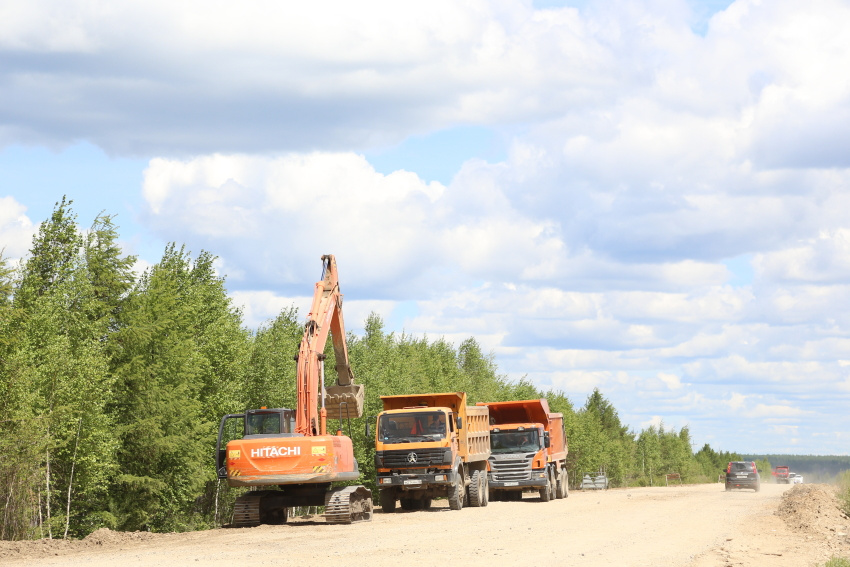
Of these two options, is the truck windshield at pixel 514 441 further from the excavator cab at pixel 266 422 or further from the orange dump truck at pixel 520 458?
the excavator cab at pixel 266 422

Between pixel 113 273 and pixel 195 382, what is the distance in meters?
6.30

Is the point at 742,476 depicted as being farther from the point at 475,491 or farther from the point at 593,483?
the point at 593,483

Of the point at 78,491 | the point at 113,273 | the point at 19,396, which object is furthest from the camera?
the point at 113,273

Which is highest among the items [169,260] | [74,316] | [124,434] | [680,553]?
[169,260]

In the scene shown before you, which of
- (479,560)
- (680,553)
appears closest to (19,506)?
(479,560)

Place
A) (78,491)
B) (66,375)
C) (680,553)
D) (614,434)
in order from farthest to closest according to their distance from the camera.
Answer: (614,434) → (78,491) → (66,375) → (680,553)

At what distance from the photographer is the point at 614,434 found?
5969 inches

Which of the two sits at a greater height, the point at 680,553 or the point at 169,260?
the point at 169,260

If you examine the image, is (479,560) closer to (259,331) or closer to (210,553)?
(210,553)

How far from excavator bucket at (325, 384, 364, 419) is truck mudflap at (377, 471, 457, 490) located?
5.44 metres

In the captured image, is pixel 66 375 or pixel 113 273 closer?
pixel 66 375

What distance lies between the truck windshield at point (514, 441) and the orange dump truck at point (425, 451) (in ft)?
16.3

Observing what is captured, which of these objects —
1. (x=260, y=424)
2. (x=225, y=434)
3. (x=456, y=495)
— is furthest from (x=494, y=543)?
(x=456, y=495)

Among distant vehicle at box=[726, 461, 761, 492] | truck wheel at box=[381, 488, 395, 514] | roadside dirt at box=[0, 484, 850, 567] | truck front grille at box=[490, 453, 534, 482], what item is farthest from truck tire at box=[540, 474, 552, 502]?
distant vehicle at box=[726, 461, 761, 492]
